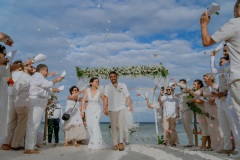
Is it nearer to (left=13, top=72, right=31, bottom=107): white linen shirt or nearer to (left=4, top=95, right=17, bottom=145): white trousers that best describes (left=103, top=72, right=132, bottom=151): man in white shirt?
(left=13, top=72, right=31, bottom=107): white linen shirt

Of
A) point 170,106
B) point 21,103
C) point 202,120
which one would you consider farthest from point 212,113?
point 21,103

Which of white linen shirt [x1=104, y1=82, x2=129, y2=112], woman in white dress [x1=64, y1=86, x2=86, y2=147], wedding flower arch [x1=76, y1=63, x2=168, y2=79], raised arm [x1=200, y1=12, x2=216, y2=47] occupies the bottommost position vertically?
woman in white dress [x1=64, y1=86, x2=86, y2=147]

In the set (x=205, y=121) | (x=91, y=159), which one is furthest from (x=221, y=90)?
(x=91, y=159)

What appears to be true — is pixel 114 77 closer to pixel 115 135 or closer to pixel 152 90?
pixel 115 135

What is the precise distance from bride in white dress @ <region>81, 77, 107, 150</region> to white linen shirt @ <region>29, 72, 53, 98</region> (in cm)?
171

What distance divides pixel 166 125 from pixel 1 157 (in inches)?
220

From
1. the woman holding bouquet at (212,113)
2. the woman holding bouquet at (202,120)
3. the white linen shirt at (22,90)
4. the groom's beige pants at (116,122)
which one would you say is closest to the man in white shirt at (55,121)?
the groom's beige pants at (116,122)

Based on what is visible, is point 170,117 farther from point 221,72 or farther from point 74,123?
point 221,72

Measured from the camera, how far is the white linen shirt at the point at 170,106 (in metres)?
9.60

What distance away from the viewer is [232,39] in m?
3.23

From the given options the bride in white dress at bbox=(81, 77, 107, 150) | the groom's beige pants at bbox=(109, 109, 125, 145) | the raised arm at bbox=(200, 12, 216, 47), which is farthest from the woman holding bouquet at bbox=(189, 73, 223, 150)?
the raised arm at bbox=(200, 12, 216, 47)

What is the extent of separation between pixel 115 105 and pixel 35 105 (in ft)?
7.98

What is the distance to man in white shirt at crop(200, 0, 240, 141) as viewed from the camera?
3117 millimetres

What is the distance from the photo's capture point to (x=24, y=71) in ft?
23.7
